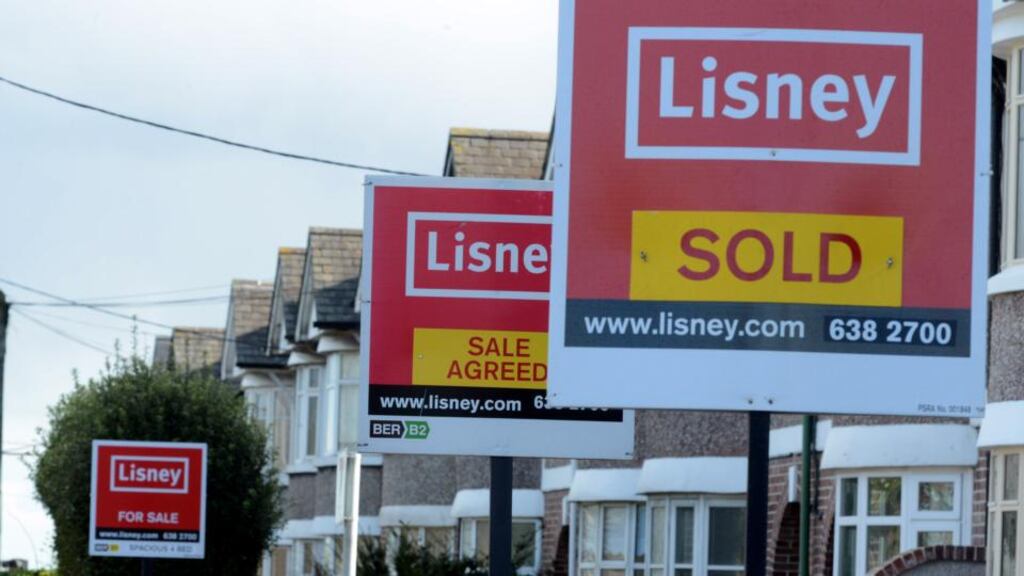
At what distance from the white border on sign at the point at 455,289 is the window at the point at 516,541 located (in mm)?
15959

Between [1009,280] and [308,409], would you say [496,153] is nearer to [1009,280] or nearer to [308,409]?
[308,409]

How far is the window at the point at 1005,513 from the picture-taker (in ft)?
45.0

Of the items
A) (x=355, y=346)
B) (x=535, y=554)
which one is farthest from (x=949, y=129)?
(x=355, y=346)

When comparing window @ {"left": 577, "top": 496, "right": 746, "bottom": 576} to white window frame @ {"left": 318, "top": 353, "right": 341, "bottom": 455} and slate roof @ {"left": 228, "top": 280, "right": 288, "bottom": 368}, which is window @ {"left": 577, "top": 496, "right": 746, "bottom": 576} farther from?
slate roof @ {"left": 228, "top": 280, "right": 288, "bottom": 368}

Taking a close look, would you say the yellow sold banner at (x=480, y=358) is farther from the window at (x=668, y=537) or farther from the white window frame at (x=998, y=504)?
the window at (x=668, y=537)

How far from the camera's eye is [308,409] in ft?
138

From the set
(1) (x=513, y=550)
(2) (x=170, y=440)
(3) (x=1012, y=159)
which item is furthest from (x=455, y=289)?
(2) (x=170, y=440)

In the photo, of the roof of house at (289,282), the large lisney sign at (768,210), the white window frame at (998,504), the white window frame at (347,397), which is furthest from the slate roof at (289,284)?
the large lisney sign at (768,210)

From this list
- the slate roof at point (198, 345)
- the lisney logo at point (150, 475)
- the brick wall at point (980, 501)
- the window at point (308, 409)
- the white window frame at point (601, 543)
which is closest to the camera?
the brick wall at point (980, 501)

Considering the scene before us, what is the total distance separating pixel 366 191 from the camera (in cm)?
862

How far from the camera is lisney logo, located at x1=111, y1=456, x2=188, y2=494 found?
62.3 feet

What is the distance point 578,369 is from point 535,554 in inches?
955

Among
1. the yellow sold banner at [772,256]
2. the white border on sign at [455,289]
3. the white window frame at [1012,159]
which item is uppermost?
the white window frame at [1012,159]

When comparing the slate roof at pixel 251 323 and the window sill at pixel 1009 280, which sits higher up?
the slate roof at pixel 251 323
